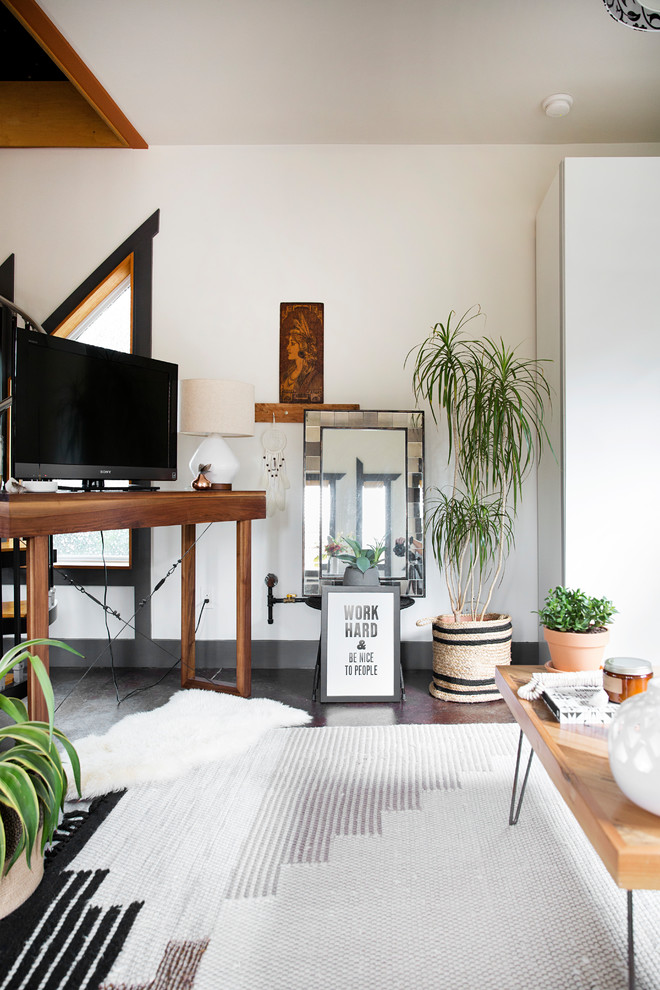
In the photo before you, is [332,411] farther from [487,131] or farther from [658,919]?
[658,919]

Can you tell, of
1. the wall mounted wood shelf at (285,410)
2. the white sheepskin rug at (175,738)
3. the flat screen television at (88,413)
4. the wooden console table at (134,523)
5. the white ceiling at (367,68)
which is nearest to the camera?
the wooden console table at (134,523)

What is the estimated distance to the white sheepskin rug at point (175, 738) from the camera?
1.90 m

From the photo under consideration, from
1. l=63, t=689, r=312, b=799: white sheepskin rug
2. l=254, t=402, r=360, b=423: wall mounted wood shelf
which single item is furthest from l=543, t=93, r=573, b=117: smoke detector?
l=63, t=689, r=312, b=799: white sheepskin rug

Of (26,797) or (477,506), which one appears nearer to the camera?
(26,797)

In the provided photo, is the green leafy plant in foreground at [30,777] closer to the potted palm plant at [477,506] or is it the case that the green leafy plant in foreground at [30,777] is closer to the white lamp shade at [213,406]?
the white lamp shade at [213,406]

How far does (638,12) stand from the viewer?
1.75m

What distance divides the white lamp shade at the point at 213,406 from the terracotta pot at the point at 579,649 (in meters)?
1.59

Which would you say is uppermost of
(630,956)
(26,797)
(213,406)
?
(213,406)

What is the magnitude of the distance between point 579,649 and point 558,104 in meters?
2.46

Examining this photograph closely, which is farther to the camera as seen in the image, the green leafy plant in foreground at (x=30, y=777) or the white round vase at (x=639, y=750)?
the green leafy plant in foreground at (x=30, y=777)

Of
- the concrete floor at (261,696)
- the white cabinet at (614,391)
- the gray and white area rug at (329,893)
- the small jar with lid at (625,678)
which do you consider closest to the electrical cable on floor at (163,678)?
the concrete floor at (261,696)

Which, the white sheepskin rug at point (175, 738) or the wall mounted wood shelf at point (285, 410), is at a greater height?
the wall mounted wood shelf at point (285, 410)

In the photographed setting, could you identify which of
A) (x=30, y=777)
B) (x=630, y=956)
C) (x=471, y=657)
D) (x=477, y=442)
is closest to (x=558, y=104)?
(x=477, y=442)

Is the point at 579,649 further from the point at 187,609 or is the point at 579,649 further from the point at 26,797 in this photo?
the point at 187,609
